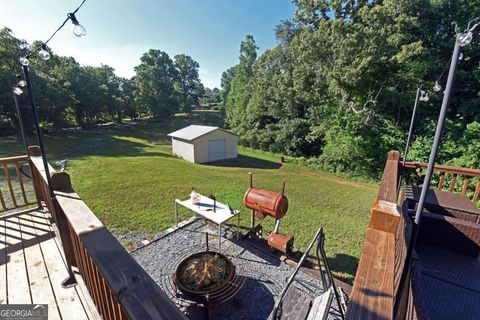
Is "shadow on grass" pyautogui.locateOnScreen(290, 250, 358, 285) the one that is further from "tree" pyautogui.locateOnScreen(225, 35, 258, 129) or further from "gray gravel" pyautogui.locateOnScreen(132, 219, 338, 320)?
"tree" pyautogui.locateOnScreen(225, 35, 258, 129)

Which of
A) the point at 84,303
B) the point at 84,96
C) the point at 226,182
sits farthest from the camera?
the point at 84,96

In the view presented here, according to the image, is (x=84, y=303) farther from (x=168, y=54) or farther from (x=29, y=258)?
(x=168, y=54)

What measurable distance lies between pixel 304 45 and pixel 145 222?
1246 centimetres

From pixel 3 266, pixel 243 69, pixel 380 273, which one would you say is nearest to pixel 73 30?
pixel 3 266

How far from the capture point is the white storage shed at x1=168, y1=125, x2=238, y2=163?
14.0 meters

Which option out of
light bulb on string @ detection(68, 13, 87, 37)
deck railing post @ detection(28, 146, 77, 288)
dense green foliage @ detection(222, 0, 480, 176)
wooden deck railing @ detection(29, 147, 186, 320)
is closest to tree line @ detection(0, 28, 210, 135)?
light bulb on string @ detection(68, 13, 87, 37)

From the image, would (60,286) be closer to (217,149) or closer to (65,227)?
(65,227)

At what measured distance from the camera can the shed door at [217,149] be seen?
14.7 meters

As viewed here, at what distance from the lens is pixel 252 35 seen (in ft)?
88.9

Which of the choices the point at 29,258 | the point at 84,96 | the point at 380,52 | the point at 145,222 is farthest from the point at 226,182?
the point at 84,96

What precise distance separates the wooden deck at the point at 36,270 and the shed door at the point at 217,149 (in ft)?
38.6

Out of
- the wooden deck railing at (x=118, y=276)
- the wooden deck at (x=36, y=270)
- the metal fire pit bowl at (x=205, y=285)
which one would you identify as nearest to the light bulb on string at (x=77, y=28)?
the wooden deck railing at (x=118, y=276)

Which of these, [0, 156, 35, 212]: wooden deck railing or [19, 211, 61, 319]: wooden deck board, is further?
[0, 156, 35, 212]: wooden deck railing

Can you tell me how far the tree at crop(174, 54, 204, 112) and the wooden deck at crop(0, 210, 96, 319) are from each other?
4161cm
